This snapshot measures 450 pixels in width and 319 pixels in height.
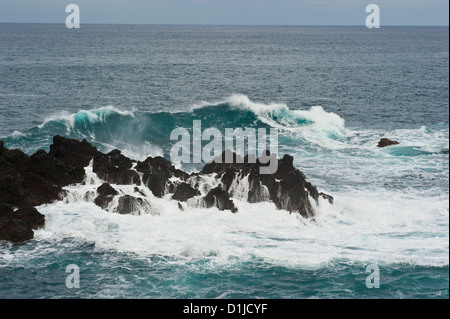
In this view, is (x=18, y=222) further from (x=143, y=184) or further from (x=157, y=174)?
(x=157, y=174)

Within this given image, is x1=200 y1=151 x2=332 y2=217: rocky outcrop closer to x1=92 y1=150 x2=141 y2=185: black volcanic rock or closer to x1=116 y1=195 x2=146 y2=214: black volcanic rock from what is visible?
x1=92 y1=150 x2=141 y2=185: black volcanic rock

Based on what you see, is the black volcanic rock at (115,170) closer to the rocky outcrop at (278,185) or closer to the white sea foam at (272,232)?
the white sea foam at (272,232)

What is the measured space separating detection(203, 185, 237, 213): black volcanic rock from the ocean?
452mm

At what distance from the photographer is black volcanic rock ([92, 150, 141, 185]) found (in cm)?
3259

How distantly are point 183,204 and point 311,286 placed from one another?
11043 millimetres

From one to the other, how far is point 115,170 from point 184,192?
500 cm

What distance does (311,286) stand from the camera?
21.8 m

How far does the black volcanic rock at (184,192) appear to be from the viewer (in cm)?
3116

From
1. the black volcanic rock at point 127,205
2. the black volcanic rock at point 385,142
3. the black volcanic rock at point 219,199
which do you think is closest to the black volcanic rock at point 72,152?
the black volcanic rock at point 127,205

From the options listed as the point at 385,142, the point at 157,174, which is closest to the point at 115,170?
the point at 157,174

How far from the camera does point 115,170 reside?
109 ft
